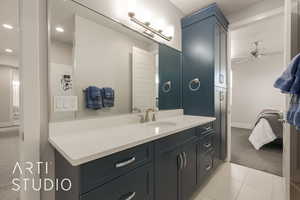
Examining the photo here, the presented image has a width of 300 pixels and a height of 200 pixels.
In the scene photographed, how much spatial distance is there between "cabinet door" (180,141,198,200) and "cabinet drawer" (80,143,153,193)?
549 mm

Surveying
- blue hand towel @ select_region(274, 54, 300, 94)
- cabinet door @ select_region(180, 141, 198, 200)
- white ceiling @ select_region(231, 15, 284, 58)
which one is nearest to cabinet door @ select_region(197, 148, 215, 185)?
cabinet door @ select_region(180, 141, 198, 200)

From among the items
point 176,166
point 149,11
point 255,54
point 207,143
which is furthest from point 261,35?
point 176,166

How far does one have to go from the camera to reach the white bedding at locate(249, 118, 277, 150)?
2994mm

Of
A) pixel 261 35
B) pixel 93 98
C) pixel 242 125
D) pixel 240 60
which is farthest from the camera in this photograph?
pixel 242 125

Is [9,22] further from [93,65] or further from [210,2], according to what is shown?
[210,2]

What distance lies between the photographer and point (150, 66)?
74.1 inches

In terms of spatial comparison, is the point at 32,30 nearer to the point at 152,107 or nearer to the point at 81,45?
the point at 81,45

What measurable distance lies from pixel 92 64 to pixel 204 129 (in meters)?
1.50

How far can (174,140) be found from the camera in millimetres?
1229

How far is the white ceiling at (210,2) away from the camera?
6.93ft

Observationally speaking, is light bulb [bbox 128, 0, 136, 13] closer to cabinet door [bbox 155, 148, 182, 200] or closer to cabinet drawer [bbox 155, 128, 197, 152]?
cabinet drawer [bbox 155, 128, 197, 152]

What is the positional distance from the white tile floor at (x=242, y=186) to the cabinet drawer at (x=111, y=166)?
116 centimetres

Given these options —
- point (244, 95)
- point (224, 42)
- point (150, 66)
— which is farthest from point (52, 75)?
point (244, 95)

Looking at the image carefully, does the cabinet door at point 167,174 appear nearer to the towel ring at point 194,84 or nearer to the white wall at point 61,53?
the white wall at point 61,53
